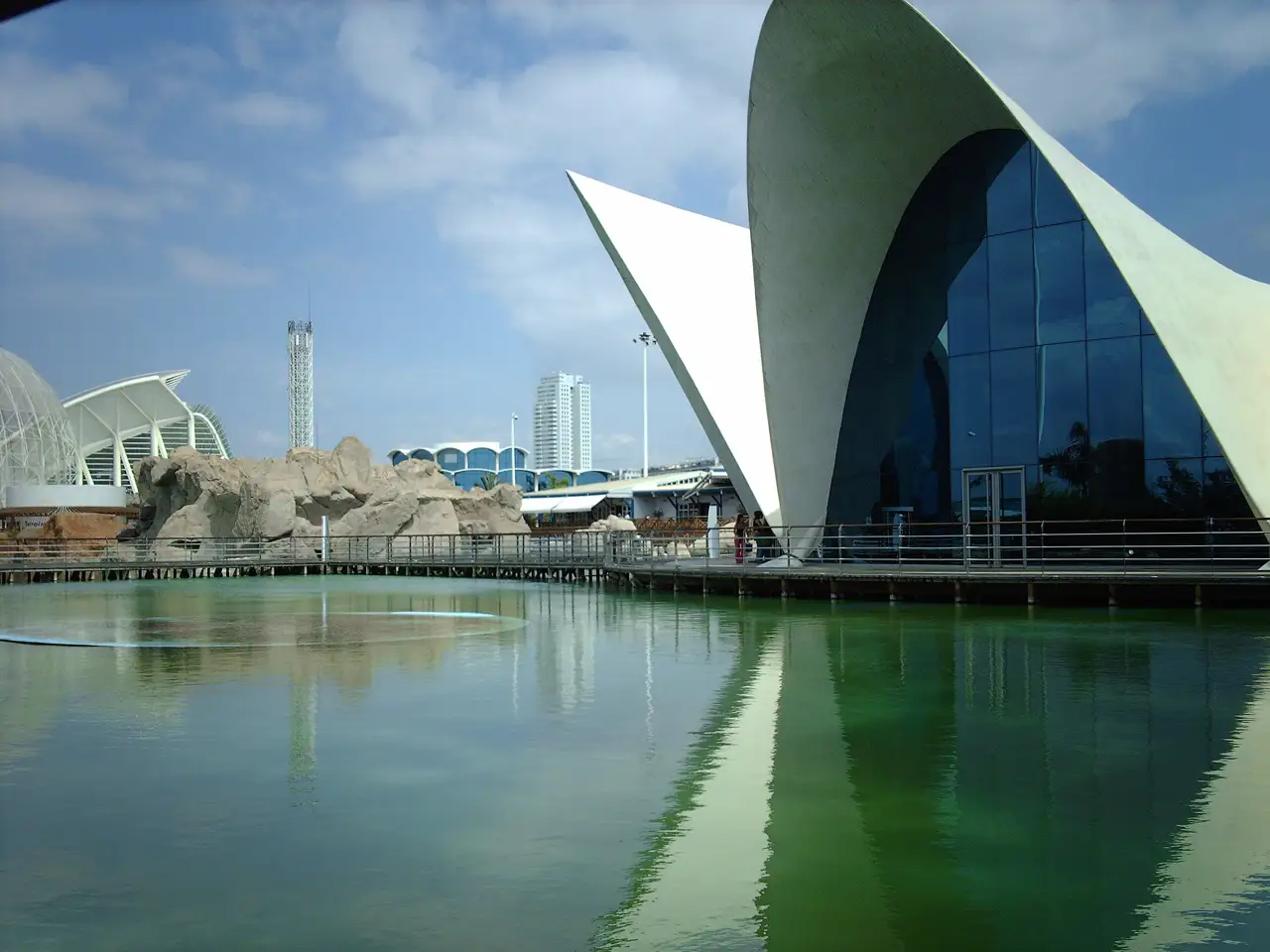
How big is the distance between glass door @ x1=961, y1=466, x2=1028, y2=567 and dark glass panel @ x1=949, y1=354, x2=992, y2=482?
0.32m

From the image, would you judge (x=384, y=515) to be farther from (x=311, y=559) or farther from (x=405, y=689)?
(x=405, y=689)

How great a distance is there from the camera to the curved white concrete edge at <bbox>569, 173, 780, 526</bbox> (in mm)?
27578

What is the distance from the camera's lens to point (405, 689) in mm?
11867

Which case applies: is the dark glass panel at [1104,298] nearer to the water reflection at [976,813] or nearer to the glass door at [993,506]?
the glass door at [993,506]

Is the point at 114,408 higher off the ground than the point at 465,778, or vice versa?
the point at 114,408

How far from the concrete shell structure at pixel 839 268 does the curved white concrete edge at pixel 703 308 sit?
5 centimetres

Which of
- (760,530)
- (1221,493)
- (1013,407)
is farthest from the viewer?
(760,530)

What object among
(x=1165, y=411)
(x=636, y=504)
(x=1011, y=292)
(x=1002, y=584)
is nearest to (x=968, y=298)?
(x=1011, y=292)

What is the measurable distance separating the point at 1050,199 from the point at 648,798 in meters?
17.9

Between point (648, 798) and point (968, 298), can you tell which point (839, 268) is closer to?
point (968, 298)

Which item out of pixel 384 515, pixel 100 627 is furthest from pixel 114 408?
pixel 100 627

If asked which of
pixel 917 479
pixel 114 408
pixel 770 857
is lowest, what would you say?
pixel 770 857

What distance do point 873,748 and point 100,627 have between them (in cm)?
1480

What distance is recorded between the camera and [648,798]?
7441 mm
